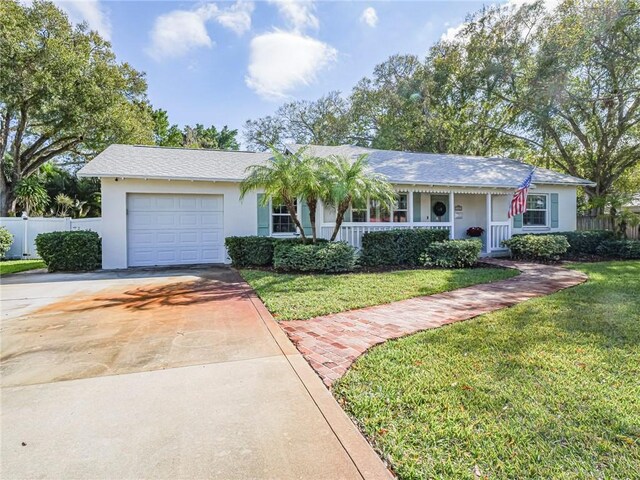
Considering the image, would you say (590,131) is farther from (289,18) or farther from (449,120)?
(289,18)

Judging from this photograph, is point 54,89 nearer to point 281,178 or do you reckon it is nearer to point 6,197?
point 6,197

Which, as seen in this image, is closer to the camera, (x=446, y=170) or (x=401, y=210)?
(x=401, y=210)

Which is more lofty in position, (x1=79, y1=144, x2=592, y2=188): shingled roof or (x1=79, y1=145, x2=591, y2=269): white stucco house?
(x1=79, y1=144, x2=592, y2=188): shingled roof

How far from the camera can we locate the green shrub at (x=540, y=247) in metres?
11.6

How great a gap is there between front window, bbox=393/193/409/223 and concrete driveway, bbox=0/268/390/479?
30.0 feet

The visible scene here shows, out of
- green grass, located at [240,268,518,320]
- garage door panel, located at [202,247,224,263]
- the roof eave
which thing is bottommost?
green grass, located at [240,268,518,320]

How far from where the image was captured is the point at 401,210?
13.5m

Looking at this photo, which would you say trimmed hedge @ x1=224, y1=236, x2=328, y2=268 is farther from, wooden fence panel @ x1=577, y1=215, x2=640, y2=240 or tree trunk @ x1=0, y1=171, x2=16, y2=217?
tree trunk @ x1=0, y1=171, x2=16, y2=217

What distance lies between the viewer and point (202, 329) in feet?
15.9

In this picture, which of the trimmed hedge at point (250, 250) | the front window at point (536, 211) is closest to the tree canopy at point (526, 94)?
the front window at point (536, 211)

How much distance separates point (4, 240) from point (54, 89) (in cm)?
821

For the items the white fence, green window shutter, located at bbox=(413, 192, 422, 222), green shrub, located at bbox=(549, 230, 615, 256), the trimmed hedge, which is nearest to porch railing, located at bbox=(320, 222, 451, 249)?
the trimmed hedge

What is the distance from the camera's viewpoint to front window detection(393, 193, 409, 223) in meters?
13.5

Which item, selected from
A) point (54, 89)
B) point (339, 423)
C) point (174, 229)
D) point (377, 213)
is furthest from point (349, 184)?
point (54, 89)
